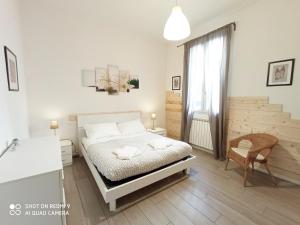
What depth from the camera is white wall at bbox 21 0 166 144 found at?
8.68 feet

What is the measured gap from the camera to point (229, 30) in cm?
277

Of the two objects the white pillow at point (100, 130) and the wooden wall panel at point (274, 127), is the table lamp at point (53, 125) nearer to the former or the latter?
the white pillow at point (100, 130)

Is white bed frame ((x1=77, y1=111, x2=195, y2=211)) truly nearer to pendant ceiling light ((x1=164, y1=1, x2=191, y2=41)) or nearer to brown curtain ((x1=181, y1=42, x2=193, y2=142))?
brown curtain ((x1=181, y1=42, x2=193, y2=142))

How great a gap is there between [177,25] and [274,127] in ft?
7.15

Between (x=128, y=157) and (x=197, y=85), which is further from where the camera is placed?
(x=197, y=85)

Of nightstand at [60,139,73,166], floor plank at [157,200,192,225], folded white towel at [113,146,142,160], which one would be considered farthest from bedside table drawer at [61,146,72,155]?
floor plank at [157,200,192,225]

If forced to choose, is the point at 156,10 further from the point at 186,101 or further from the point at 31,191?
the point at 31,191

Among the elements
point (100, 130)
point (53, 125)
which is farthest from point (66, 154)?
point (100, 130)

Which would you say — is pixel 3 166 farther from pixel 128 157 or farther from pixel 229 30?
pixel 229 30

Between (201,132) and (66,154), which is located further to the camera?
(201,132)

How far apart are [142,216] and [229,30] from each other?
10.9 feet

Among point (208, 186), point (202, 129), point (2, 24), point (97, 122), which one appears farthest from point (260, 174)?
point (2, 24)

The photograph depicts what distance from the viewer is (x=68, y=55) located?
9.68ft

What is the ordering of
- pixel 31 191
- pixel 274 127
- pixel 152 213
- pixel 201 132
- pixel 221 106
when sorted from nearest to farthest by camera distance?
1. pixel 31 191
2. pixel 152 213
3. pixel 274 127
4. pixel 221 106
5. pixel 201 132
